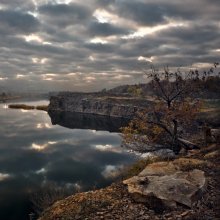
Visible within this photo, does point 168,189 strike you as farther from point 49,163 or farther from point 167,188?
point 49,163

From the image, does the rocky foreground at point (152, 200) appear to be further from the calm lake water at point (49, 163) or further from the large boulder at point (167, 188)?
the calm lake water at point (49, 163)

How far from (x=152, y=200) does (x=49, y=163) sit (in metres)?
75.2

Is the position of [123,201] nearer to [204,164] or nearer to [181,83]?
[204,164]

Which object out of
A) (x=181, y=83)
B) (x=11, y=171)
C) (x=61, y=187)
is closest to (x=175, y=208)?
(x=181, y=83)

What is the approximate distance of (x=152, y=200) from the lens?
18.0 m

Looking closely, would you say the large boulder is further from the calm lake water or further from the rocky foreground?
the calm lake water

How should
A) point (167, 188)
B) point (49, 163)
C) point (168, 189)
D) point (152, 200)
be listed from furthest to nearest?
1. point (49, 163)
2. point (167, 188)
3. point (168, 189)
4. point (152, 200)

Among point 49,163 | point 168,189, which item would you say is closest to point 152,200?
point 168,189

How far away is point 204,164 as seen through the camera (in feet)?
76.9

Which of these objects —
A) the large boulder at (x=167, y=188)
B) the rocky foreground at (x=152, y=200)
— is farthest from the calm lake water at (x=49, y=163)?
the large boulder at (x=167, y=188)

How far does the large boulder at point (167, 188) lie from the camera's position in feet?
57.7

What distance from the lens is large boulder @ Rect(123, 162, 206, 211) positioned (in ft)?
57.7

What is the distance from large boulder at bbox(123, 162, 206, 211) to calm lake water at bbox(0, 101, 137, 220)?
123 feet

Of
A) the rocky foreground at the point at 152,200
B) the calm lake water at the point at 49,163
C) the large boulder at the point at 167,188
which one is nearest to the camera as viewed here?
the rocky foreground at the point at 152,200
